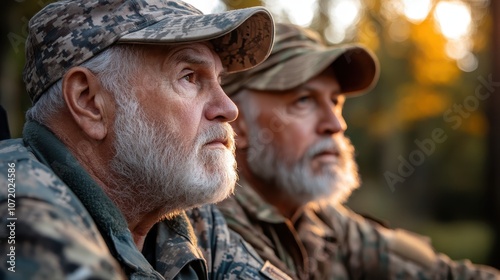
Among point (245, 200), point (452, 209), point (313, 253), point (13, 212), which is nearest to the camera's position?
point (13, 212)

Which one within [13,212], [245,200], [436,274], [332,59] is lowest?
[436,274]

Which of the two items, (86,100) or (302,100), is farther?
(302,100)

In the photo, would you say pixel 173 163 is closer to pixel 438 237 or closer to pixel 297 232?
pixel 297 232

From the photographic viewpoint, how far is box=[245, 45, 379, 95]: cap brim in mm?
4285

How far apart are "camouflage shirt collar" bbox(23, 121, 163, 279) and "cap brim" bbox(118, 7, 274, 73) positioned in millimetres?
504

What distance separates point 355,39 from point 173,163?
15562 mm

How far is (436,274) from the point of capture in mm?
4355

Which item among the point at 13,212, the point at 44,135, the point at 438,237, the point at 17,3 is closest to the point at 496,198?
the point at 44,135

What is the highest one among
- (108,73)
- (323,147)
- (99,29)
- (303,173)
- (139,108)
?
(99,29)

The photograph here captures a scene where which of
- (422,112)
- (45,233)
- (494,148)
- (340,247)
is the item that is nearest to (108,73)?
(45,233)

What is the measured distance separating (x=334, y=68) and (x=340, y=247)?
1172mm

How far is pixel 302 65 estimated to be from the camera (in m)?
4.35

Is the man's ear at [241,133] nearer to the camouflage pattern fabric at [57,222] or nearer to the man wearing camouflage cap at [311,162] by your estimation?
the man wearing camouflage cap at [311,162]

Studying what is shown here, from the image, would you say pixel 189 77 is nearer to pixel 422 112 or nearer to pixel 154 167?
pixel 154 167
